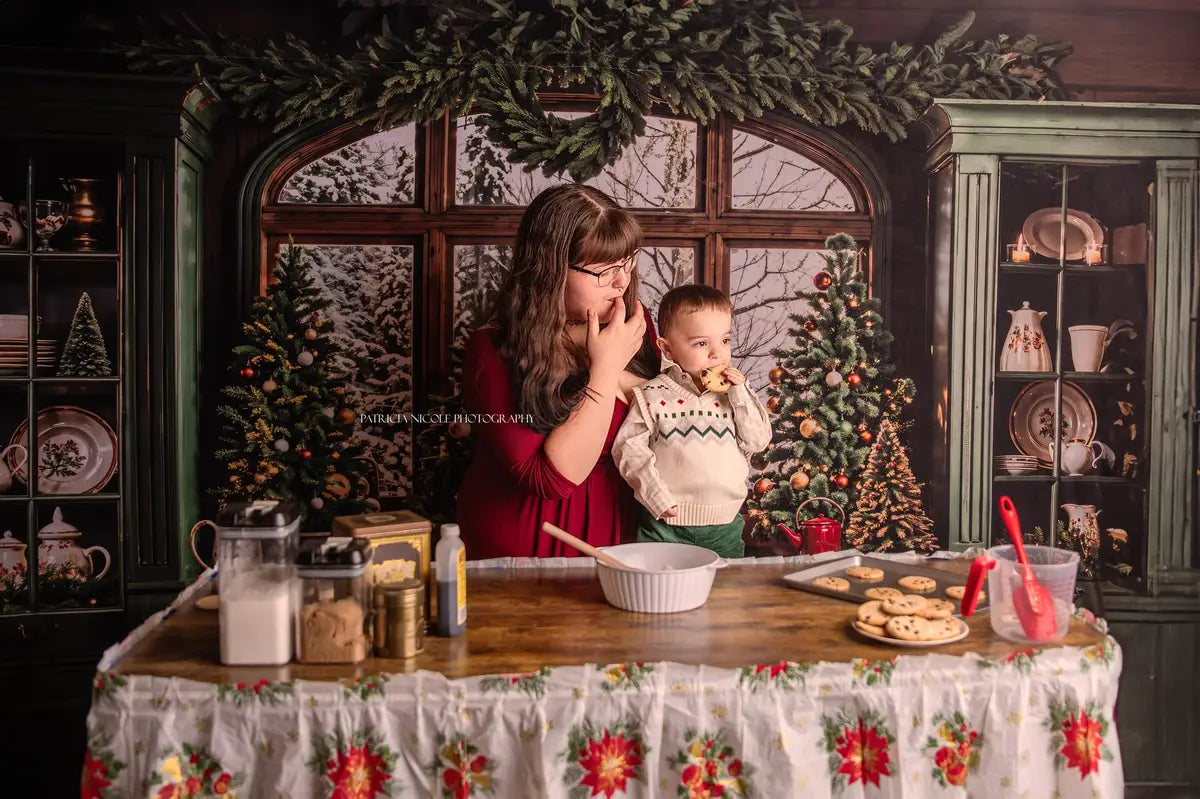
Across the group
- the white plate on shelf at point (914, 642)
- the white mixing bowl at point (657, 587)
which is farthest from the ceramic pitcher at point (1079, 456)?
the white mixing bowl at point (657, 587)

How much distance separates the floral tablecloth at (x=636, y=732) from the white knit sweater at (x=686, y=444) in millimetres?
1051

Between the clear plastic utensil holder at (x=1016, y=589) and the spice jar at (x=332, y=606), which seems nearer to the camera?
the spice jar at (x=332, y=606)

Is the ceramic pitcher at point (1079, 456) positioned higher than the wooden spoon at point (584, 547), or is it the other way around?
the ceramic pitcher at point (1079, 456)

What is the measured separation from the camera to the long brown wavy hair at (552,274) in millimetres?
2768

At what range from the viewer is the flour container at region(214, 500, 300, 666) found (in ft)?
5.32

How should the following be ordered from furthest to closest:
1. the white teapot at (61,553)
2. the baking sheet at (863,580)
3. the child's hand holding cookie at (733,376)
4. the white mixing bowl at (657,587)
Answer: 1. the white teapot at (61,553)
2. the child's hand holding cookie at (733,376)
3. the baking sheet at (863,580)
4. the white mixing bowl at (657,587)

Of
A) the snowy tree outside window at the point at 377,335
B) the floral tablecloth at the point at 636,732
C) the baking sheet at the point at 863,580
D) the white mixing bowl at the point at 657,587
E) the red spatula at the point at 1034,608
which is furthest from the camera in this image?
the snowy tree outside window at the point at 377,335

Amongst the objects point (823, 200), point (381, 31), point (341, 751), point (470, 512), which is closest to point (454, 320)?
point (470, 512)

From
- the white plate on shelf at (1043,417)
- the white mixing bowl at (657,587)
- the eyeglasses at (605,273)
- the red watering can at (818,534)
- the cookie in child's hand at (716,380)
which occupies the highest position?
the eyeglasses at (605,273)

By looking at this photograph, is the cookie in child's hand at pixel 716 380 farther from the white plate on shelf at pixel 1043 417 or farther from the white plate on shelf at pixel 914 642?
the white plate on shelf at pixel 1043 417

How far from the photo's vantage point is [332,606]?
5.34ft

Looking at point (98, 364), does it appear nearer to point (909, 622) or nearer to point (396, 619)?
point (396, 619)

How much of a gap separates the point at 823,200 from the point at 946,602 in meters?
1.59

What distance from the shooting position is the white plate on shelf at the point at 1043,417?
3.10 m
